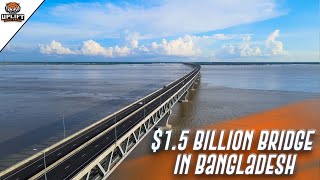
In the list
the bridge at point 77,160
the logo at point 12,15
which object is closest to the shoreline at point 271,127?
the bridge at point 77,160

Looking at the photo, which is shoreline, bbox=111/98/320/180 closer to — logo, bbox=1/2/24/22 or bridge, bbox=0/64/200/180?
bridge, bbox=0/64/200/180

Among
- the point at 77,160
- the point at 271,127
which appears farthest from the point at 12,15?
the point at 271,127

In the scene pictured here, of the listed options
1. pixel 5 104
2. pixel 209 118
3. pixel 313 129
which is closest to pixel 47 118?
pixel 5 104

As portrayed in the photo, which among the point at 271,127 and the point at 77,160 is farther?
the point at 271,127

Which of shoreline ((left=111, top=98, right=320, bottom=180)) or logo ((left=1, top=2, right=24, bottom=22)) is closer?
logo ((left=1, top=2, right=24, bottom=22))

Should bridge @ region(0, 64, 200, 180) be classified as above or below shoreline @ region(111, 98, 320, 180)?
above

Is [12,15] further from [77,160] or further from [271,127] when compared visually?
[271,127]

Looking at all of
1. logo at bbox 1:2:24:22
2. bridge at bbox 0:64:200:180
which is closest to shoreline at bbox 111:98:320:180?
bridge at bbox 0:64:200:180

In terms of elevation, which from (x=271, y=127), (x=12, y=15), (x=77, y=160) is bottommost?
(x=271, y=127)

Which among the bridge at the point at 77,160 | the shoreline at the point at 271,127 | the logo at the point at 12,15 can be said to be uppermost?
the logo at the point at 12,15

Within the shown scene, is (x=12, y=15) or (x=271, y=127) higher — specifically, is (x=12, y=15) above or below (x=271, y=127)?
above

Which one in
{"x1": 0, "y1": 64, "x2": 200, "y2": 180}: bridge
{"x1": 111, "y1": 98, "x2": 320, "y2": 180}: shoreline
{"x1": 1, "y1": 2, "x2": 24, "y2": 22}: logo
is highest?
{"x1": 1, "y1": 2, "x2": 24, "y2": 22}: logo

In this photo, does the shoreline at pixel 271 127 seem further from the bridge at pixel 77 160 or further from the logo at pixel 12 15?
the logo at pixel 12 15
